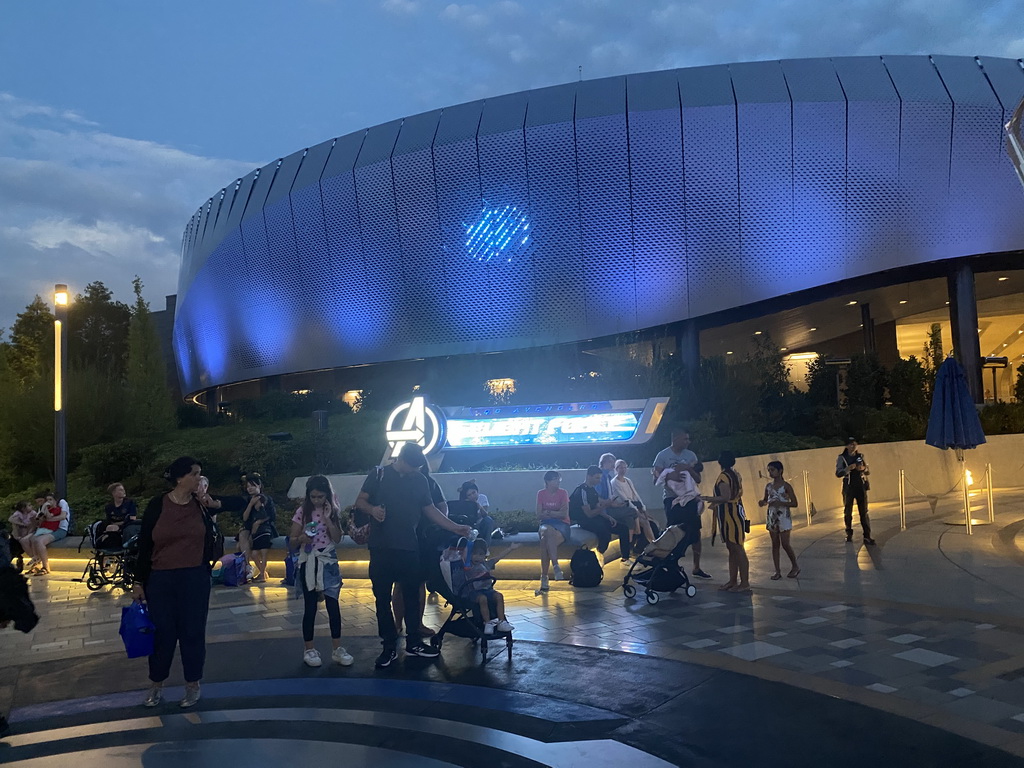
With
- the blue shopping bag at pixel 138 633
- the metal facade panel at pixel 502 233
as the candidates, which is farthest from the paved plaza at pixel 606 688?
the metal facade panel at pixel 502 233

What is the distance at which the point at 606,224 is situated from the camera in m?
29.6

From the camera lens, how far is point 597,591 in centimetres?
923

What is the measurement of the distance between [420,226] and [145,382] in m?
14.6

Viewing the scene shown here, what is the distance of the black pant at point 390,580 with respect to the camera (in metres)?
6.24

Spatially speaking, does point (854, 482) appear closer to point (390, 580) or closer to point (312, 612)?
point (390, 580)

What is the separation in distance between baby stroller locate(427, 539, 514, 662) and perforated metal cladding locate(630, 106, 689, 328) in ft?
80.1

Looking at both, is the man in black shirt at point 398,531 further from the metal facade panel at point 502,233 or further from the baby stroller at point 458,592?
the metal facade panel at point 502,233

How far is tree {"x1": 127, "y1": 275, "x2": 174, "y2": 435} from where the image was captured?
31914 millimetres

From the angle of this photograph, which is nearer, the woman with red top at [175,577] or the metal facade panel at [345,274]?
the woman with red top at [175,577]

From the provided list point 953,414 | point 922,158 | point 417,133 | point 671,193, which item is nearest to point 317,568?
point 953,414

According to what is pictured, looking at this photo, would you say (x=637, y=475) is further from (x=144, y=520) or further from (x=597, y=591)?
(x=144, y=520)

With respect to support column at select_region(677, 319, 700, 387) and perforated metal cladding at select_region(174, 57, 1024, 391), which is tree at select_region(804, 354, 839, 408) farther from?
support column at select_region(677, 319, 700, 387)

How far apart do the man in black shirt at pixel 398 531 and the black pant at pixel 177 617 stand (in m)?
1.31

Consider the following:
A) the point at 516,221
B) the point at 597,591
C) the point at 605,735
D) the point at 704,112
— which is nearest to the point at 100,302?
the point at 516,221
